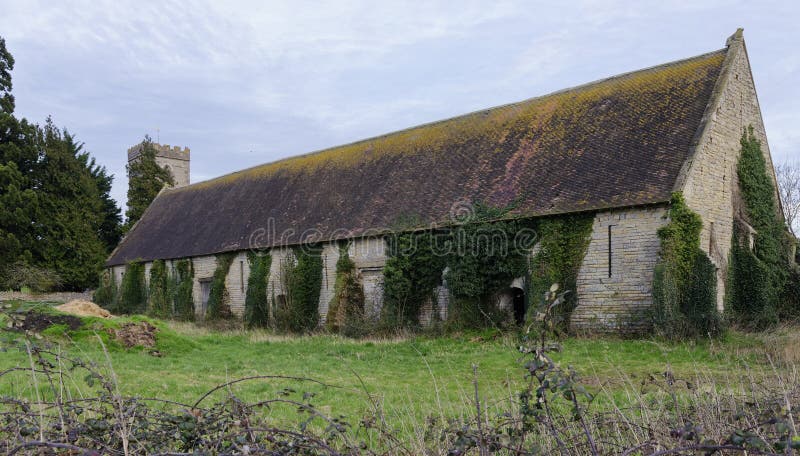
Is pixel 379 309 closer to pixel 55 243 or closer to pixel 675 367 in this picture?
pixel 675 367

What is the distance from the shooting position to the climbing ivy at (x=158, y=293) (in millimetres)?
29562

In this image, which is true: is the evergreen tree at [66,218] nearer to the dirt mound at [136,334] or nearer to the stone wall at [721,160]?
the dirt mound at [136,334]

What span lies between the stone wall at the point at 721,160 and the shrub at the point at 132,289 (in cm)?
2623

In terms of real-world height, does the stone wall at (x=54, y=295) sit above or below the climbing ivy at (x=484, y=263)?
below

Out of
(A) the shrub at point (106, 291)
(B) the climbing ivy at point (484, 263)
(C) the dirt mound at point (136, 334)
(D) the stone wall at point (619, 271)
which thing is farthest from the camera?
(A) the shrub at point (106, 291)

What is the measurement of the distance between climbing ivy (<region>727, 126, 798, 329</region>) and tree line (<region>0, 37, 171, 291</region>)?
113 feet

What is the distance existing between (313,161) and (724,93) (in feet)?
57.6

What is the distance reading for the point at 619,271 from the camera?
623 inches

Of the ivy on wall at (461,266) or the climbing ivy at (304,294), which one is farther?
the climbing ivy at (304,294)

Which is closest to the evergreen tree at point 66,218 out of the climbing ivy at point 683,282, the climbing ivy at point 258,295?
the climbing ivy at point 258,295

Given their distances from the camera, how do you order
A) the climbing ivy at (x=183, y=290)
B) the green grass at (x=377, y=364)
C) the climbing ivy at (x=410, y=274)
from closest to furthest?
the green grass at (x=377, y=364)
the climbing ivy at (x=410, y=274)
the climbing ivy at (x=183, y=290)

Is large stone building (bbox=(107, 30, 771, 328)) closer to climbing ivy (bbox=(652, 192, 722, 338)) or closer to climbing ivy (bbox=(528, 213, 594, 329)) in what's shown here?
climbing ivy (bbox=(528, 213, 594, 329))

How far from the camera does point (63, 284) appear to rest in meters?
38.2

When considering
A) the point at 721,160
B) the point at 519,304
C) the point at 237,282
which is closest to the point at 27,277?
the point at 237,282
